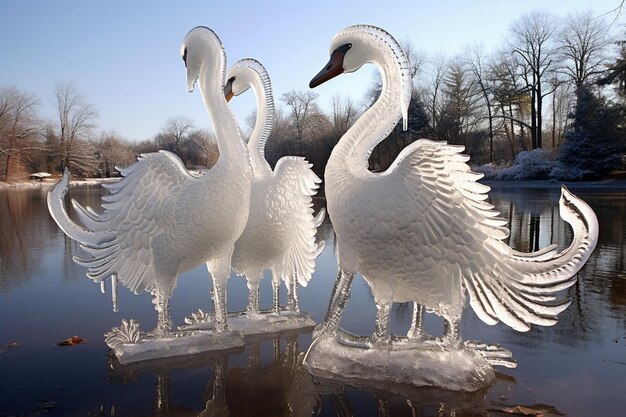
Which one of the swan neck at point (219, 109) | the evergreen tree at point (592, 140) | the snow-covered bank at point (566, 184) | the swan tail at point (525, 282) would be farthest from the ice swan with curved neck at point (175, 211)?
the evergreen tree at point (592, 140)

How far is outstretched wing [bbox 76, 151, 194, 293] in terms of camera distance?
3.88 metres

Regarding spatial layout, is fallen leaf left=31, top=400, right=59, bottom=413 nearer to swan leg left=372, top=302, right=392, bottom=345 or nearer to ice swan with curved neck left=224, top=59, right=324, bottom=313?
ice swan with curved neck left=224, top=59, right=324, bottom=313

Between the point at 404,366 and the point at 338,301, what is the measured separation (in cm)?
68

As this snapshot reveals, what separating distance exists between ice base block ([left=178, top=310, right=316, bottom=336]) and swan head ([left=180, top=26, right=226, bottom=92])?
2314 millimetres

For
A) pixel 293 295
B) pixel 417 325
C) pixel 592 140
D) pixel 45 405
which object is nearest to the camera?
pixel 45 405

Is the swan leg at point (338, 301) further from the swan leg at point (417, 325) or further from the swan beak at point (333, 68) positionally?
the swan beak at point (333, 68)

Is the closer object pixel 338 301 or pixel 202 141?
pixel 338 301

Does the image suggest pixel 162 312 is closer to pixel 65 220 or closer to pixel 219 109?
pixel 65 220

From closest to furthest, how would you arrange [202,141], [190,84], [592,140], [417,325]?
[417,325] → [190,84] → [592,140] → [202,141]

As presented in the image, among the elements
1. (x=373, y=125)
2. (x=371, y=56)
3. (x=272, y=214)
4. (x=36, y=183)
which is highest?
(x=36, y=183)

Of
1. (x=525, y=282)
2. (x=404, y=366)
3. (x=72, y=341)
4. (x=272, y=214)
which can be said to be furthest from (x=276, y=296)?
(x=525, y=282)

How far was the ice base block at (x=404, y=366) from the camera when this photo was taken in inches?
131

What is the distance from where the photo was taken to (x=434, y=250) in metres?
3.30

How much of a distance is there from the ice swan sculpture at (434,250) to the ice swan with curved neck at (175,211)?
3.01 feet
